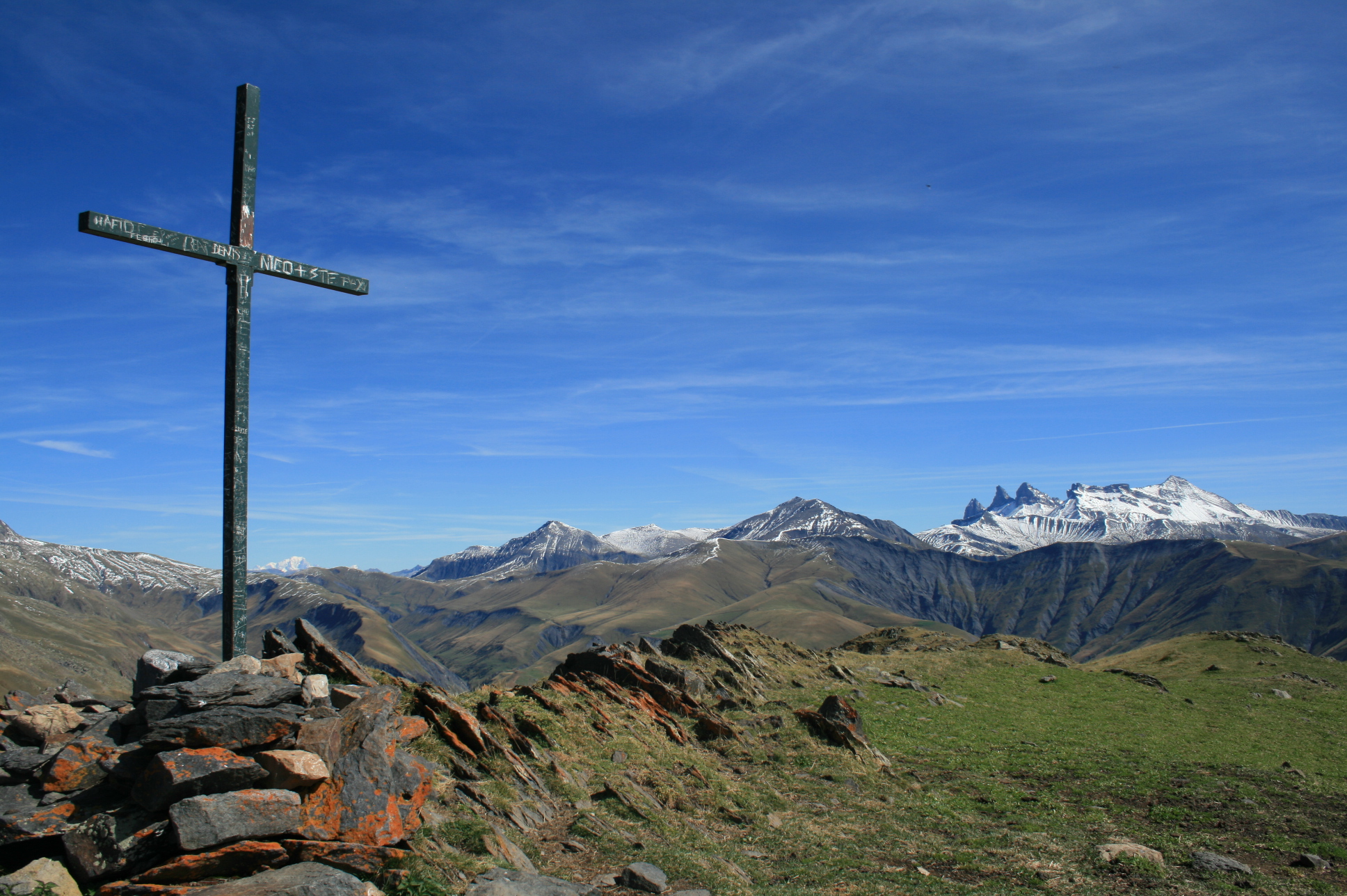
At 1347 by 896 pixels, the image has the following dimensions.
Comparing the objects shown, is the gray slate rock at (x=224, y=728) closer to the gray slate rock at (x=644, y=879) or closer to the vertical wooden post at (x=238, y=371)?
the vertical wooden post at (x=238, y=371)

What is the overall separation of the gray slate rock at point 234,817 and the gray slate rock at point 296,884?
641mm

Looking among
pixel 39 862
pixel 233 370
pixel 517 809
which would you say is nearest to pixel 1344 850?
pixel 517 809

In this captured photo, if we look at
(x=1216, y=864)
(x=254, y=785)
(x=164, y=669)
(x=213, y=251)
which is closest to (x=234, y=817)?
(x=254, y=785)

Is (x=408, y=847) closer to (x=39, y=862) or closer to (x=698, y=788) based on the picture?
(x=39, y=862)

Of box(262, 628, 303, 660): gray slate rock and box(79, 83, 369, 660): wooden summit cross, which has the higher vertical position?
box(79, 83, 369, 660): wooden summit cross

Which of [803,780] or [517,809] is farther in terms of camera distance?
[803,780]

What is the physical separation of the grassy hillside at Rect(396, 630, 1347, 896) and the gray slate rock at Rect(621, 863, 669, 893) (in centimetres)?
65

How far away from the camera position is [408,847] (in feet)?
43.7

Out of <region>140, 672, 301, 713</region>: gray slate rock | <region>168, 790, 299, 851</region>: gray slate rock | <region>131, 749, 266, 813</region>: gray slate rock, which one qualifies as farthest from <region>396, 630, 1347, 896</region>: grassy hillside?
<region>140, 672, 301, 713</region>: gray slate rock

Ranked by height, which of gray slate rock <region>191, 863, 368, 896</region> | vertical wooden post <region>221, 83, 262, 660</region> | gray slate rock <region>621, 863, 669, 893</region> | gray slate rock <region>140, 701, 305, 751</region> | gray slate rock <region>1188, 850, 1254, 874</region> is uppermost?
vertical wooden post <region>221, 83, 262, 660</region>

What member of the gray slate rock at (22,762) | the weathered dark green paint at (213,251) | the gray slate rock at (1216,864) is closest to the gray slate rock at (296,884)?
the gray slate rock at (22,762)

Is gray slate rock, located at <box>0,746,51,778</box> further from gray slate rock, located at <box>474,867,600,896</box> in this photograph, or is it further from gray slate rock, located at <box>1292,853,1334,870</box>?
gray slate rock, located at <box>1292,853,1334,870</box>

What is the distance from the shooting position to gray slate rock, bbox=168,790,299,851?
11.7 meters

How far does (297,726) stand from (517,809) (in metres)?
5.92
